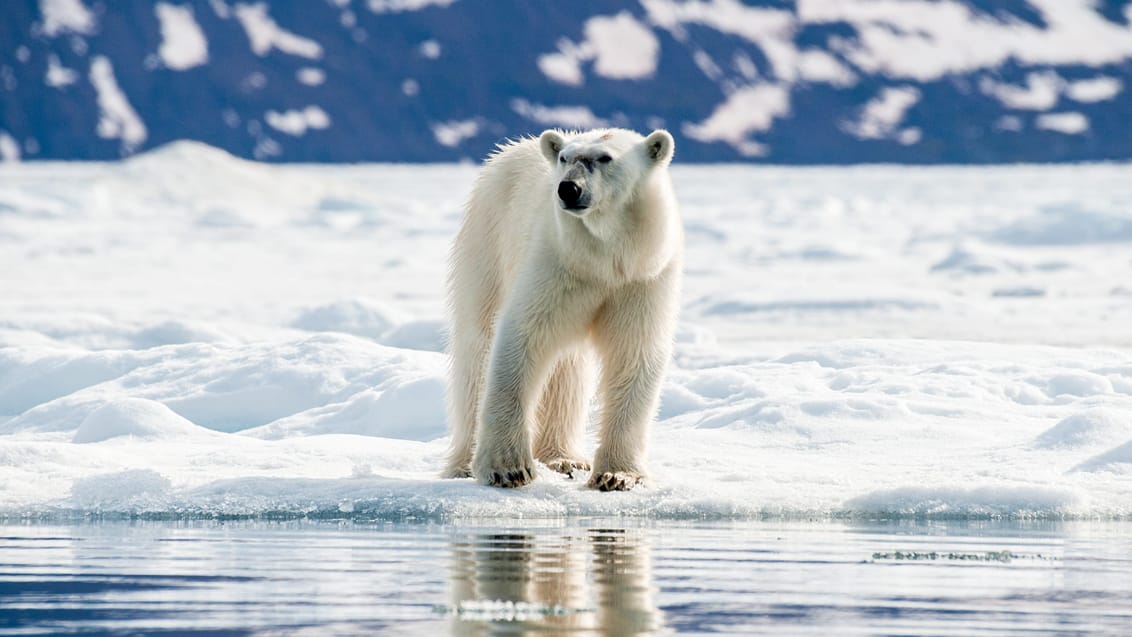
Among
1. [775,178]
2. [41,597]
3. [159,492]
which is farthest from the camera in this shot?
[775,178]

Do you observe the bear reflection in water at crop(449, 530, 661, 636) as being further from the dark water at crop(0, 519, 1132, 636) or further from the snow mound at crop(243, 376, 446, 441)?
the snow mound at crop(243, 376, 446, 441)

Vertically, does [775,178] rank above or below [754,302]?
above

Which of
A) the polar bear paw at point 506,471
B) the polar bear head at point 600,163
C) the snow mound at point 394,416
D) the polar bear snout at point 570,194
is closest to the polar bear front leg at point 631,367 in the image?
the polar bear paw at point 506,471

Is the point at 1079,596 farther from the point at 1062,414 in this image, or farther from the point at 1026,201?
the point at 1026,201

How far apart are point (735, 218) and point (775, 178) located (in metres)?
17.9

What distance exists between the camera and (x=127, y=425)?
7438 mm

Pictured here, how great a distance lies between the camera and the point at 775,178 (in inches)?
1770

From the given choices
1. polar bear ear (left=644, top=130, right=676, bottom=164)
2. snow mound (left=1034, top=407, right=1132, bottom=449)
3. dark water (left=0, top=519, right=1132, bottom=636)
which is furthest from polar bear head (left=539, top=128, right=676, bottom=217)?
snow mound (left=1034, top=407, right=1132, bottom=449)

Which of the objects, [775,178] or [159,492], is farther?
[775,178]

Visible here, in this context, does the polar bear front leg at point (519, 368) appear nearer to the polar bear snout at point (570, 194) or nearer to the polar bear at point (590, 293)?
the polar bear at point (590, 293)

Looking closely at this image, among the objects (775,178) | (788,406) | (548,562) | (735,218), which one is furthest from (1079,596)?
(775,178)

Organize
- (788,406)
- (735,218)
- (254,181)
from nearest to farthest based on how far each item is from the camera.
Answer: (788,406) → (735,218) → (254,181)

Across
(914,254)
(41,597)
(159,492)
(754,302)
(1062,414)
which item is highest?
(914,254)

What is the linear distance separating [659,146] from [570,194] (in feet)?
1.72
